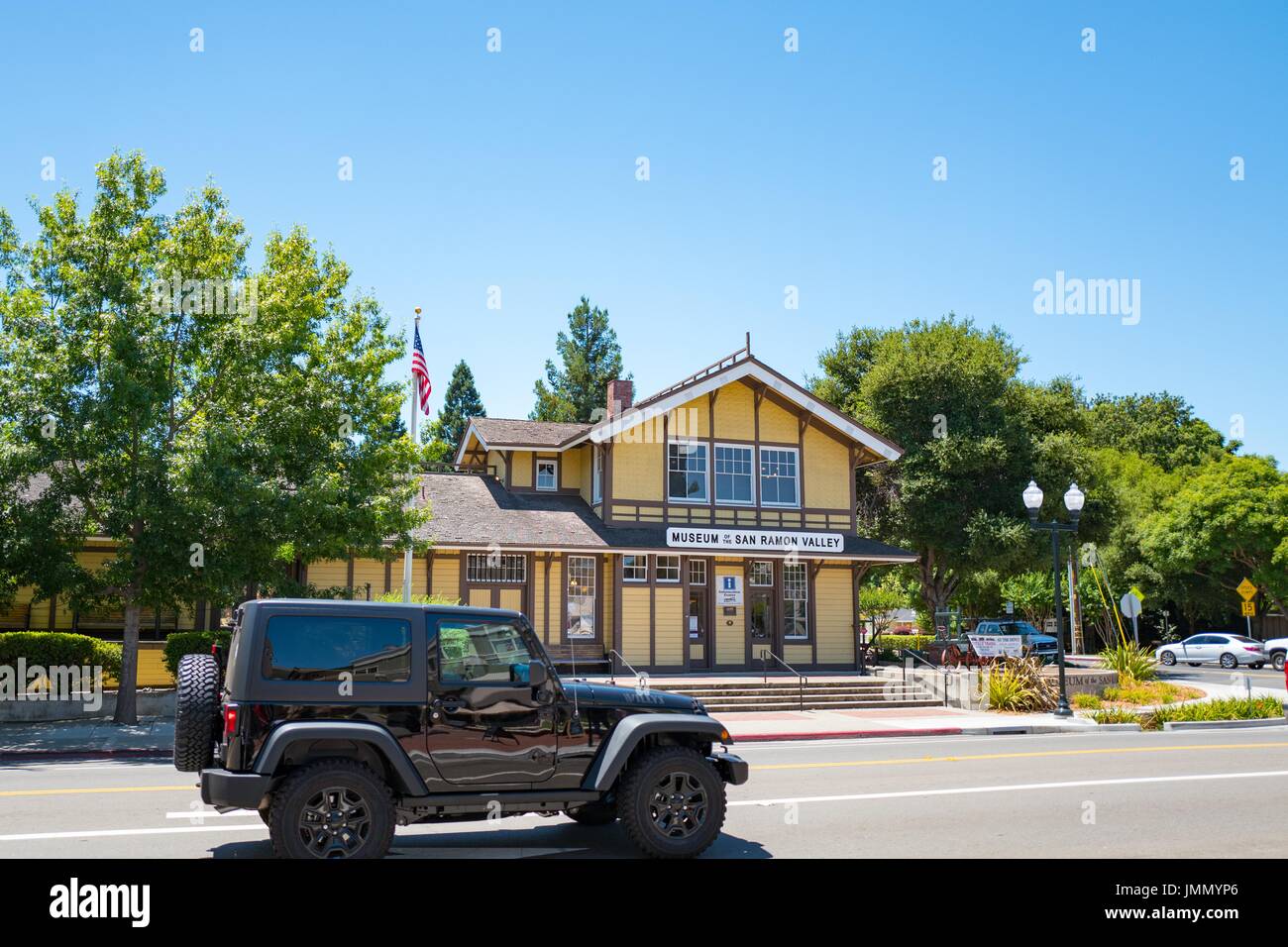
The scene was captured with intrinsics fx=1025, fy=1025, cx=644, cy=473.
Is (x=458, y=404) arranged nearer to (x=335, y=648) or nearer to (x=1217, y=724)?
(x=1217, y=724)

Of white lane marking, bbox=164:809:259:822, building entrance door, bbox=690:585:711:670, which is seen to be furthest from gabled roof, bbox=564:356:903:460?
white lane marking, bbox=164:809:259:822

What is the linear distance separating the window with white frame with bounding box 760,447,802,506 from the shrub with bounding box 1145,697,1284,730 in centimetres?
1106

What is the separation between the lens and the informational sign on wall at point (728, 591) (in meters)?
28.2

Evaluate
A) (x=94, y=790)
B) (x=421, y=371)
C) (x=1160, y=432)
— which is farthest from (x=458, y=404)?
(x=94, y=790)

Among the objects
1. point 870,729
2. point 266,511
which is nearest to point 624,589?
point 870,729

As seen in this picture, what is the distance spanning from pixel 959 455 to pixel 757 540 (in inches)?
469

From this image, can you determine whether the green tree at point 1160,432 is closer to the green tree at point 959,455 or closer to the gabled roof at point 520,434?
the green tree at point 959,455

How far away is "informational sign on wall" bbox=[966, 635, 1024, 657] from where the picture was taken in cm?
2636

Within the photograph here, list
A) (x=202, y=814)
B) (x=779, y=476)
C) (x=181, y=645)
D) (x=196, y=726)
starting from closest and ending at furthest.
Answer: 1. (x=196, y=726)
2. (x=202, y=814)
3. (x=181, y=645)
4. (x=779, y=476)

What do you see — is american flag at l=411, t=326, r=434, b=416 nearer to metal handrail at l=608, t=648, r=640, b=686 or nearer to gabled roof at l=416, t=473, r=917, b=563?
gabled roof at l=416, t=473, r=917, b=563

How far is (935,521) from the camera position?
36656 mm

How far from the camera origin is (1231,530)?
49250mm

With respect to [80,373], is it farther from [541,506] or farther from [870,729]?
[870,729]
